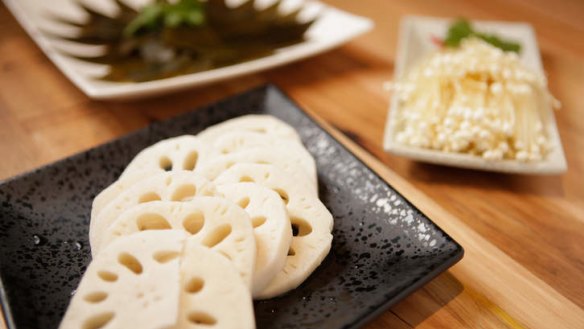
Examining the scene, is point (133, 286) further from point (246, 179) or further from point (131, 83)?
point (131, 83)

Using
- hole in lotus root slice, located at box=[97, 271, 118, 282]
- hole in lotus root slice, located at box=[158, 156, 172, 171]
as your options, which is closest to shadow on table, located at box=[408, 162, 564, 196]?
hole in lotus root slice, located at box=[158, 156, 172, 171]

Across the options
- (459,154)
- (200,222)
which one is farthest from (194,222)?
(459,154)

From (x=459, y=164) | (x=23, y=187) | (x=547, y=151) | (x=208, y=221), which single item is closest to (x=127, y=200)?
(x=208, y=221)

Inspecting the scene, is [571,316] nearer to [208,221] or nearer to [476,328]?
[476,328]

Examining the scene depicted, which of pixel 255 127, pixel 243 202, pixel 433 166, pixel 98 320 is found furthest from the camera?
pixel 433 166

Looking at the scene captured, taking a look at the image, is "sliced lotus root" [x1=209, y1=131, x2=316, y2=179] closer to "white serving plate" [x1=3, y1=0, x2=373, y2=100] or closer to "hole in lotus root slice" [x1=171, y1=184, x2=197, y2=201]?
"hole in lotus root slice" [x1=171, y1=184, x2=197, y2=201]

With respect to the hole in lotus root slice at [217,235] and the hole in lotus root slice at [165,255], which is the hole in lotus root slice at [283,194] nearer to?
the hole in lotus root slice at [217,235]

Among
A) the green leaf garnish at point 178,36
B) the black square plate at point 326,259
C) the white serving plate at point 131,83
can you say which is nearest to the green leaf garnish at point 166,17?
the green leaf garnish at point 178,36
